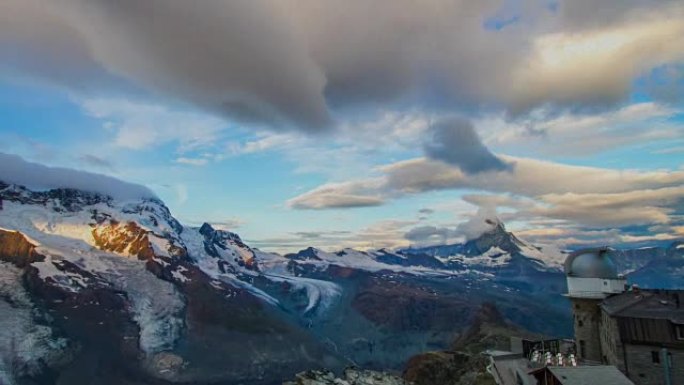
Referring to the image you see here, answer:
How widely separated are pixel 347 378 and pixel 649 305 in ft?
124

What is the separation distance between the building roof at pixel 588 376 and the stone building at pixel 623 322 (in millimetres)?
14786

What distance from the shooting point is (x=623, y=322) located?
59.3 metres

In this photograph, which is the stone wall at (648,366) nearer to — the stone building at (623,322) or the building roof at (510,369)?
the stone building at (623,322)

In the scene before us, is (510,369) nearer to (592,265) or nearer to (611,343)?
(611,343)

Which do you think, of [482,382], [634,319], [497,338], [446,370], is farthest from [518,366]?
[497,338]

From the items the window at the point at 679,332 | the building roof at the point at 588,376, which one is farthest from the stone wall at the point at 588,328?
the building roof at the point at 588,376

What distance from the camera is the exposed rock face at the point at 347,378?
162ft

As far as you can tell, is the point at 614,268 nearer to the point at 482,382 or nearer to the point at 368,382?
the point at 482,382

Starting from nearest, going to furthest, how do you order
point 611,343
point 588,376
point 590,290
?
point 588,376 → point 611,343 → point 590,290

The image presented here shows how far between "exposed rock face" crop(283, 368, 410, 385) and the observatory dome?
36.2m

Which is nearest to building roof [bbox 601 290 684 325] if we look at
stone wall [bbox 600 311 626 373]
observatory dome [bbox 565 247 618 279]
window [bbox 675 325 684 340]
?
→ window [bbox 675 325 684 340]

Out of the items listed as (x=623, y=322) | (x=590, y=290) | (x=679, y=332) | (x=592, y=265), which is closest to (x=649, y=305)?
(x=623, y=322)

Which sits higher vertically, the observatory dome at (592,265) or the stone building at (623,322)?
the observatory dome at (592,265)

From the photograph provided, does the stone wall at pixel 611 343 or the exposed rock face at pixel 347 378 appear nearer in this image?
the exposed rock face at pixel 347 378
